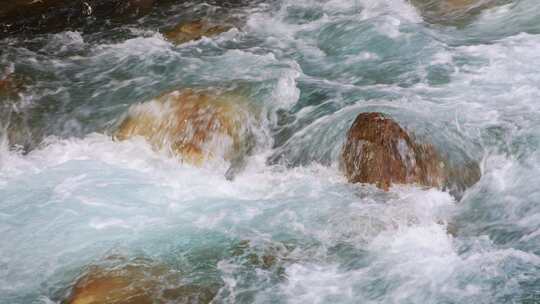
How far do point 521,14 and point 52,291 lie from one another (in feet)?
23.8

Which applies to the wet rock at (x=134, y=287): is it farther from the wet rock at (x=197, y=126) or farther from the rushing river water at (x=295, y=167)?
the wet rock at (x=197, y=126)

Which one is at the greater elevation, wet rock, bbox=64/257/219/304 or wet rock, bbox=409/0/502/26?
wet rock, bbox=409/0/502/26

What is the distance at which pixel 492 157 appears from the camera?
255 inches

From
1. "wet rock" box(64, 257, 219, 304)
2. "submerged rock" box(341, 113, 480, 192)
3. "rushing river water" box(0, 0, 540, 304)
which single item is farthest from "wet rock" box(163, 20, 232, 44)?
"wet rock" box(64, 257, 219, 304)

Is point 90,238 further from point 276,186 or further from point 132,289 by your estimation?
point 276,186

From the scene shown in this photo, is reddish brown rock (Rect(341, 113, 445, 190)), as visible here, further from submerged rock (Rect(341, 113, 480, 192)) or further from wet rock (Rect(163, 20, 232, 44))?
wet rock (Rect(163, 20, 232, 44))

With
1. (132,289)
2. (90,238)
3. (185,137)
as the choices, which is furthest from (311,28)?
(132,289)

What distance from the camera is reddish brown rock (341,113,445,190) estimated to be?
6.12 m

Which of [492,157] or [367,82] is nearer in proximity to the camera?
[492,157]

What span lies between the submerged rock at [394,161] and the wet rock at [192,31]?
499cm

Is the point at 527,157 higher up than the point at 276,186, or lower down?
higher up

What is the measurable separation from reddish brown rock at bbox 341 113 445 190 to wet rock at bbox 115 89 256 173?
1.56m

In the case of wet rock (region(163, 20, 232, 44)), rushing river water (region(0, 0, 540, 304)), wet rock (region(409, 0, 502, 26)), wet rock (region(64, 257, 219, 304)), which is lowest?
wet rock (region(64, 257, 219, 304))

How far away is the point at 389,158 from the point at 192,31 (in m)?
5.68
